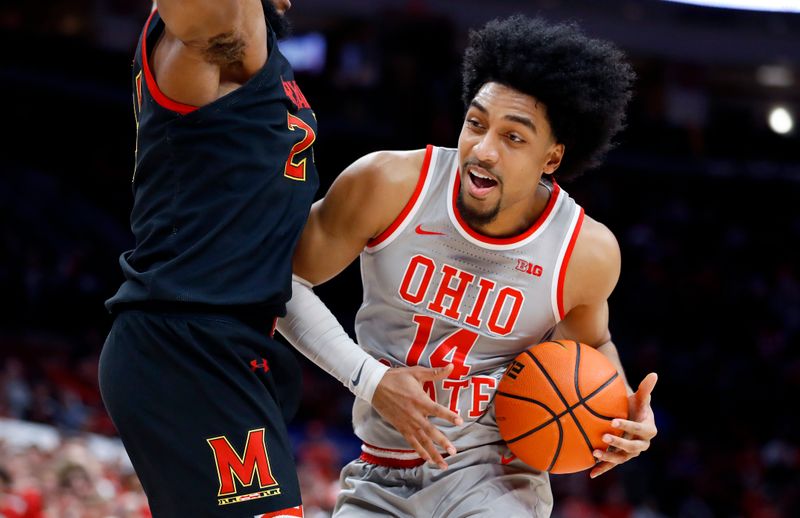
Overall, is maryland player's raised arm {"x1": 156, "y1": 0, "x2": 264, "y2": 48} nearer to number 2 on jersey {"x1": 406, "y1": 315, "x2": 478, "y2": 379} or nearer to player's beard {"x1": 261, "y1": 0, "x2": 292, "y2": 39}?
player's beard {"x1": 261, "y1": 0, "x2": 292, "y2": 39}

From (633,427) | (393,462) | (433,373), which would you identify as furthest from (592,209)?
(433,373)

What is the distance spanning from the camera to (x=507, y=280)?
331 centimetres

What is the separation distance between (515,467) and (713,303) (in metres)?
11.3

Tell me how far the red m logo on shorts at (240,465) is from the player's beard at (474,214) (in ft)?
3.30

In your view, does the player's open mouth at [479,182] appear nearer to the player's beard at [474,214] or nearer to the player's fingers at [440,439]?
the player's beard at [474,214]

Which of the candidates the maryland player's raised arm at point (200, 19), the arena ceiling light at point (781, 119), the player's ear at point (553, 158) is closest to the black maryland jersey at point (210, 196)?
the maryland player's raised arm at point (200, 19)

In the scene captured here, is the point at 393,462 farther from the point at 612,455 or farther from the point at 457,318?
the point at 612,455

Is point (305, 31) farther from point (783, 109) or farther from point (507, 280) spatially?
point (507, 280)

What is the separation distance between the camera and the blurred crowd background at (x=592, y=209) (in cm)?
1144

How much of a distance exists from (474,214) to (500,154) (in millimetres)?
216

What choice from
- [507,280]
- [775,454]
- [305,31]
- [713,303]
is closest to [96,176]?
[305,31]

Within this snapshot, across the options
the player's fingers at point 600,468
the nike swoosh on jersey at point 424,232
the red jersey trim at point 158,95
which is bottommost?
the player's fingers at point 600,468

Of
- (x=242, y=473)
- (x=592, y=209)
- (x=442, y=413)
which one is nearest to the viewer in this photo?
(x=242, y=473)

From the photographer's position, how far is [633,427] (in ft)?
10.1
